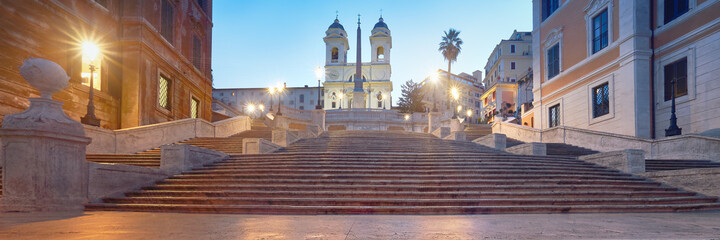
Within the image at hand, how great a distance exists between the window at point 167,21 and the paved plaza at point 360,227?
1634 centimetres

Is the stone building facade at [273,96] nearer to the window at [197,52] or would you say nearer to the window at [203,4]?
the window at [203,4]

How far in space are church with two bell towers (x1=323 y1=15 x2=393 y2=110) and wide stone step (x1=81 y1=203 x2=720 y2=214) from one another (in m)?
77.8

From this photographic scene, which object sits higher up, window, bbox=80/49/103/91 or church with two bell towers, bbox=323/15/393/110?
church with two bell towers, bbox=323/15/393/110

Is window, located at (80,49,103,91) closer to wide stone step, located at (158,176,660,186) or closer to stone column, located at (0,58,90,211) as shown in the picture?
wide stone step, located at (158,176,660,186)

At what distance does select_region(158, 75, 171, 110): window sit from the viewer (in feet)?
66.9

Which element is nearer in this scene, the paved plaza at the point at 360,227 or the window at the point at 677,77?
the paved plaza at the point at 360,227

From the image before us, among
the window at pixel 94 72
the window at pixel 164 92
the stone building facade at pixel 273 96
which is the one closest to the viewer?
the window at pixel 94 72

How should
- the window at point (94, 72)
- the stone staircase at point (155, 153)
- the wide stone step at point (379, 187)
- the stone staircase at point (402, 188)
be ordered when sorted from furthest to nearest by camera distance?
the window at point (94, 72) → the stone staircase at point (155, 153) → the wide stone step at point (379, 187) → the stone staircase at point (402, 188)

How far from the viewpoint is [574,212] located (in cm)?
811

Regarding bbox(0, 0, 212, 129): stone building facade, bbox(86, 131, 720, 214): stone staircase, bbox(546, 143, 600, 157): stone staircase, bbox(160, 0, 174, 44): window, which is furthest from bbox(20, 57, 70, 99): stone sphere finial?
bbox(546, 143, 600, 157): stone staircase

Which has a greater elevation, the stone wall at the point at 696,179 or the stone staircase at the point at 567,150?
the stone staircase at the point at 567,150

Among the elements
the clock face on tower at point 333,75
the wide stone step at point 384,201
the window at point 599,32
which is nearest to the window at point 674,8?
the window at point 599,32

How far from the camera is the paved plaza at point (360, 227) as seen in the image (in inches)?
200

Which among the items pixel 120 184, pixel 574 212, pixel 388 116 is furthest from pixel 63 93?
pixel 388 116
